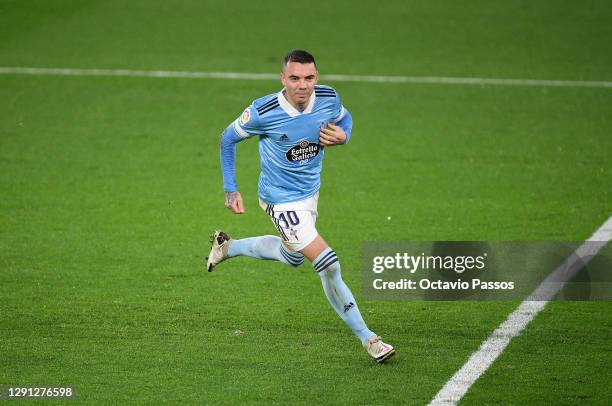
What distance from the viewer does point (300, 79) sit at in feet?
24.8

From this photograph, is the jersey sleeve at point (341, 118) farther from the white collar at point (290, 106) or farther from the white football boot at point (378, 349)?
the white football boot at point (378, 349)

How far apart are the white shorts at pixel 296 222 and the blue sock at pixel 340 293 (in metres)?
0.19

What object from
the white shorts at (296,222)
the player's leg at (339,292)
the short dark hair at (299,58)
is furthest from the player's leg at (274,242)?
the short dark hair at (299,58)

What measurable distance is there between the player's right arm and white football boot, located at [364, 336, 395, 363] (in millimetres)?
1296

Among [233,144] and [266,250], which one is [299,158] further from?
[266,250]

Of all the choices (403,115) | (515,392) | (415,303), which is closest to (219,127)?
(403,115)

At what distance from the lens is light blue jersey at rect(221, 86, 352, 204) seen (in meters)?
7.75

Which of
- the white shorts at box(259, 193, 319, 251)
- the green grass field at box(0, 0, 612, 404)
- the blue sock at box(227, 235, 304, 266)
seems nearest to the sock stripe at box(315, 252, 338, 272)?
the white shorts at box(259, 193, 319, 251)

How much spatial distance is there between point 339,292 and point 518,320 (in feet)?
5.40

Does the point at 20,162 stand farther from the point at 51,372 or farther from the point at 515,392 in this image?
the point at 515,392

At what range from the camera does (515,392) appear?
23.4 feet

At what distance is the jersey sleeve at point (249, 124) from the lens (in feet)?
25.4

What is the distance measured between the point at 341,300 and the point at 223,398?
1.18 m

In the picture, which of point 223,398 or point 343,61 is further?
point 343,61
